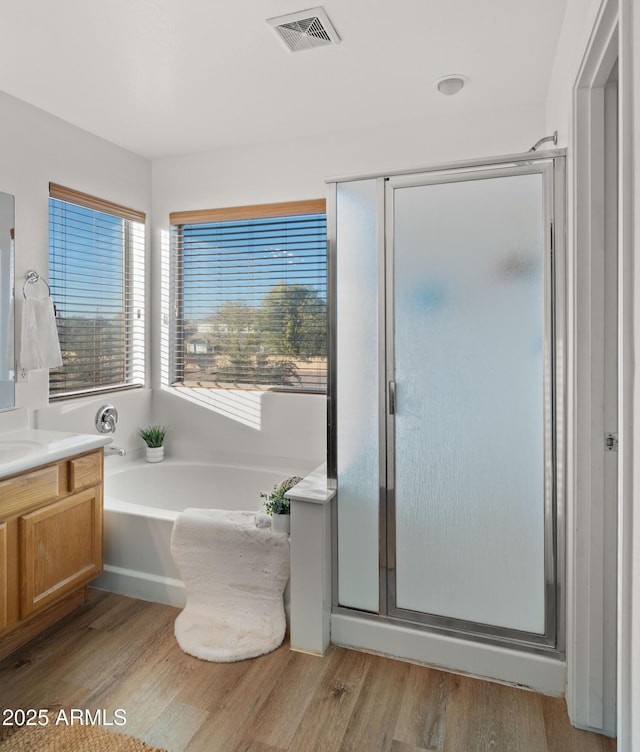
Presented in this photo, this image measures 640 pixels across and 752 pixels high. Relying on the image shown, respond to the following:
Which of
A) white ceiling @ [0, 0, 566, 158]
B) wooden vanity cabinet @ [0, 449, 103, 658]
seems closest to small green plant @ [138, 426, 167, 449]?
wooden vanity cabinet @ [0, 449, 103, 658]

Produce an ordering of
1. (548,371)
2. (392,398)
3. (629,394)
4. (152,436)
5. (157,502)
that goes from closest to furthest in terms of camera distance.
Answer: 1. (629,394)
2. (548,371)
3. (392,398)
4. (157,502)
5. (152,436)

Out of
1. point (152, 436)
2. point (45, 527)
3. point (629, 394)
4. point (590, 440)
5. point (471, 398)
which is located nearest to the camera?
point (629, 394)

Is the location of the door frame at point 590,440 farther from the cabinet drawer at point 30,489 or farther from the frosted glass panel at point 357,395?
the cabinet drawer at point 30,489

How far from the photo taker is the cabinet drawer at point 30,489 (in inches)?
79.7

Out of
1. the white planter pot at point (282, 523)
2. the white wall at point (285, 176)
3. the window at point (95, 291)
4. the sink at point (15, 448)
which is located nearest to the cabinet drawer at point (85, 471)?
the sink at point (15, 448)

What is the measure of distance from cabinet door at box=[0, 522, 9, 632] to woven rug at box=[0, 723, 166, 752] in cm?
43

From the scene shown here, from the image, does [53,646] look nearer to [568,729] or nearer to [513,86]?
[568,729]

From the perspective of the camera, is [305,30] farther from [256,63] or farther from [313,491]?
[313,491]

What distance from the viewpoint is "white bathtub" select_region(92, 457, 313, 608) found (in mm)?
2551

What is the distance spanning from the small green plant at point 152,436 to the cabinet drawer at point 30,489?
115 centimetres

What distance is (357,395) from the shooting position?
6.98 feet

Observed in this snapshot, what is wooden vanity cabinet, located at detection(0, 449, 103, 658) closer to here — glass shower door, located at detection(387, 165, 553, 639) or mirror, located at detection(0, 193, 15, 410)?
mirror, located at detection(0, 193, 15, 410)

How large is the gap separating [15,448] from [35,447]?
11cm

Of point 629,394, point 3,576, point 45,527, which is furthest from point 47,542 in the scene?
point 629,394
